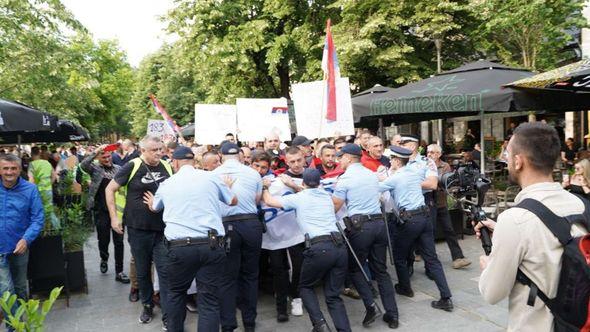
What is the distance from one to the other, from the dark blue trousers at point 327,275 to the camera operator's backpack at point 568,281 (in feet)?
8.39

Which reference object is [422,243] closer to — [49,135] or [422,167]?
[422,167]

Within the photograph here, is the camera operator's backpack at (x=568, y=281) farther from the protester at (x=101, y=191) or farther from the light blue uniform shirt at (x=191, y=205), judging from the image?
the protester at (x=101, y=191)

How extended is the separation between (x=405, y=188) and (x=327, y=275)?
4.91 feet

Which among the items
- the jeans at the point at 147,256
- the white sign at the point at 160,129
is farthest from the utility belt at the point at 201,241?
the white sign at the point at 160,129

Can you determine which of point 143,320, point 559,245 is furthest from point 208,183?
point 559,245

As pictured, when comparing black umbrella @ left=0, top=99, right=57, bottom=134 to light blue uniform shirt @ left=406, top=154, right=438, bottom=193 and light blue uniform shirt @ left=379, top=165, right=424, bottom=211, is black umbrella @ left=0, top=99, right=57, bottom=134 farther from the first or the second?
light blue uniform shirt @ left=406, top=154, right=438, bottom=193

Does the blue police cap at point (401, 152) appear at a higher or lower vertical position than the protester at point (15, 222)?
higher

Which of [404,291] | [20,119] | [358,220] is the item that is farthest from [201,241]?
[20,119]

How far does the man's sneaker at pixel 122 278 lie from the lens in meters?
7.14

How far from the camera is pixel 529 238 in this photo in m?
2.17

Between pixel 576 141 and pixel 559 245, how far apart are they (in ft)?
65.2

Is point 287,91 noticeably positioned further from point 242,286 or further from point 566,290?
point 566,290

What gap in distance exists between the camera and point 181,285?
14.6 feet

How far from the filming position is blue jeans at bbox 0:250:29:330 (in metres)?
5.03
